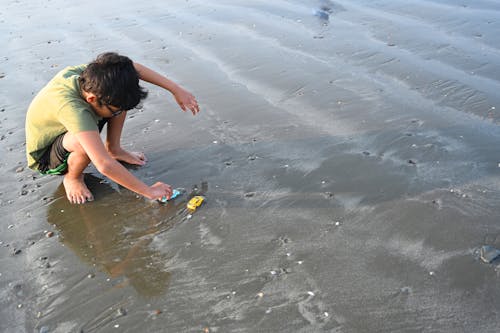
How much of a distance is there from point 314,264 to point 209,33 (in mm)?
4382

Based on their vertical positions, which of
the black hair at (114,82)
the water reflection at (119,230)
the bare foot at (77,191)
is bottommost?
the water reflection at (119,230)

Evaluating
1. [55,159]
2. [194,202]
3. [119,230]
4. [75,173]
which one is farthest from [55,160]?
[194,202]

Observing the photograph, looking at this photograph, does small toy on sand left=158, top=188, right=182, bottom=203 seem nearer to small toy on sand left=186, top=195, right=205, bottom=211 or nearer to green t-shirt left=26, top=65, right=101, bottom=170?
small toy on sand left=186, top=195, right=205, bottom=211

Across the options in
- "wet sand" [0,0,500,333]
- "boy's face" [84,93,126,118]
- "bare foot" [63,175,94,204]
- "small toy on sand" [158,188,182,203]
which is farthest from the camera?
"bare foot" [63,175,94,204]

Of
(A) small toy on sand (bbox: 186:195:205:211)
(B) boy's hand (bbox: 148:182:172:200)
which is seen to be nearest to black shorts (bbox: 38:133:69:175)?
(B) boy's hand (bbox: 148:182:172:200)

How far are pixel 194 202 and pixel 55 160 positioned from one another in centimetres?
100

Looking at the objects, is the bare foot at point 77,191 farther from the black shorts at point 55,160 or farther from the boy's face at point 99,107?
the boy's face at point 99,107

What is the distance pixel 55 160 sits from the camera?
3252 millimetres

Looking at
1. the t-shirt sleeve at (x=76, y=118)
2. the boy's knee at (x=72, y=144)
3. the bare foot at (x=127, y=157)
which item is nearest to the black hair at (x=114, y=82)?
the t-shirt sleeve at (x=76, y=118)

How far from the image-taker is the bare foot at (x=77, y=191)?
3.28 meters

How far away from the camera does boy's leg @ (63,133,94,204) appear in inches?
122

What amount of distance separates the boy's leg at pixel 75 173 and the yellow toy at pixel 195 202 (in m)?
0.72

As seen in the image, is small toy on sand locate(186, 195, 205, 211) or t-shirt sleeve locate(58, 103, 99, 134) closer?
t-shirt sleeve locate(58, 103, 99, 134)

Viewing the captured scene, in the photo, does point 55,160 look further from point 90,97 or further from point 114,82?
point 114,82
